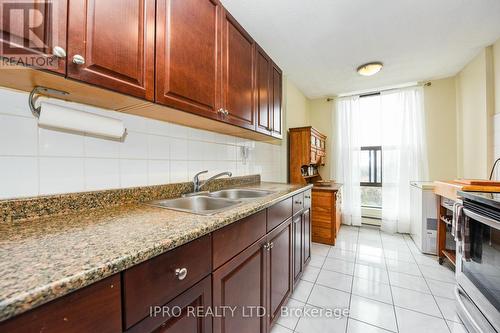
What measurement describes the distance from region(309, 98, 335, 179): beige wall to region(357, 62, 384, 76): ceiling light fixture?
1097 millimetres

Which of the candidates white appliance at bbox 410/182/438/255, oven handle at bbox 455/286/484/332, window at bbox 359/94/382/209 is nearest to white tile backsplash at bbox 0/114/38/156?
oven handle at bbox 455/286/484/332

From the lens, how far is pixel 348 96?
3.65 metres

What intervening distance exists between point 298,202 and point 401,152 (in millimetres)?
2542

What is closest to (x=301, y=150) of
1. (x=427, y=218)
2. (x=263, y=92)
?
(x=263, y=92)

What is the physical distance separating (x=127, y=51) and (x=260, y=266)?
123cm

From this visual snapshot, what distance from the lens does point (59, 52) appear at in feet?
2.12

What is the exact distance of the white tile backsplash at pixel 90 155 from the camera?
2.52ft

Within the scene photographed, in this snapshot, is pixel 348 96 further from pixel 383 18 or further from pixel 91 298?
pixel 91 298

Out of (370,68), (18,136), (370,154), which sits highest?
(370,68)

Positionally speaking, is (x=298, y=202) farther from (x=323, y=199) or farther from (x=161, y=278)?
(x=161, y=278)

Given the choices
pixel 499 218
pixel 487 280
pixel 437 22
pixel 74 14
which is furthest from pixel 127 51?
pixel 437 22

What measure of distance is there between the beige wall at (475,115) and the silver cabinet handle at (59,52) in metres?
3.65

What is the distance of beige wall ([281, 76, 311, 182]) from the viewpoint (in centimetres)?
295
